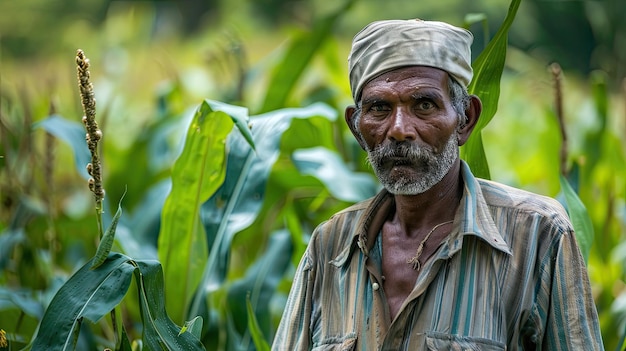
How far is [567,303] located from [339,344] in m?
0.37

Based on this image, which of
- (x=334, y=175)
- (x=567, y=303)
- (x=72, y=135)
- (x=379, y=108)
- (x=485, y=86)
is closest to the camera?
(x=567, y=303)

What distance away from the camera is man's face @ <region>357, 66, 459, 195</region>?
163cm

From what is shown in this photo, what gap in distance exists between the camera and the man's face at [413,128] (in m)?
1.63

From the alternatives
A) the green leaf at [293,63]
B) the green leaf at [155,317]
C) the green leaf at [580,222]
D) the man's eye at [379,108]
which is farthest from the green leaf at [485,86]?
the green leaf at [293,63]

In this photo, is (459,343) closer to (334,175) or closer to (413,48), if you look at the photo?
(413,48)

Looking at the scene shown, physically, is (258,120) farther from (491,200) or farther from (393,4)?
(393,4)

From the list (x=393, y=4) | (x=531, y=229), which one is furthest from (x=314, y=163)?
(x=393, y=4)

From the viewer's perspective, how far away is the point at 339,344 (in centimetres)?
170

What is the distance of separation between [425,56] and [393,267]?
34 centimetres

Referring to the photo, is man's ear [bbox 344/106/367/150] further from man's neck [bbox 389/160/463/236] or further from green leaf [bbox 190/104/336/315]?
green leaf [bbox 190/104/336/315]

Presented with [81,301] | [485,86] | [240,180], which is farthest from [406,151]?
[240,180]

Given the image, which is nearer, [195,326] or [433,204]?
[433,204]

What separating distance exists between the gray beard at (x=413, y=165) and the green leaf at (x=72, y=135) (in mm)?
953

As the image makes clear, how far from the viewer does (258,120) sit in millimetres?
2473
